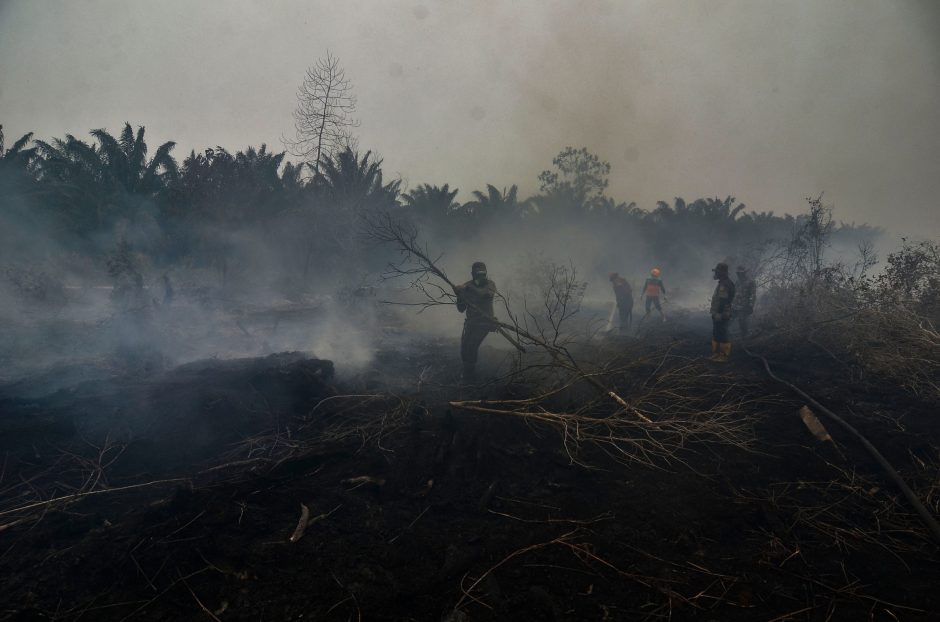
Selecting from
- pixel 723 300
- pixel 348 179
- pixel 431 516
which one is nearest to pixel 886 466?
pixel 431 516

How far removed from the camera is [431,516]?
381 cm

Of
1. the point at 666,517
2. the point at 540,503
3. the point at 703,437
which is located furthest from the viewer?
the point at 703,437

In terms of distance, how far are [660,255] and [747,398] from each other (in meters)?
23.1

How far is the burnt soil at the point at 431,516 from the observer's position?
2.77m

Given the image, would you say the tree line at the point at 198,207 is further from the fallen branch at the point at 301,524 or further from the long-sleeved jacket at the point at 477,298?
the fallen branch at the point at 301,524

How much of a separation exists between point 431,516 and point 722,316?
6.65 meters

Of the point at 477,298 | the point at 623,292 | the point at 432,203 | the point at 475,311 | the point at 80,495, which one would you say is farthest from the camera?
the point at 432,203

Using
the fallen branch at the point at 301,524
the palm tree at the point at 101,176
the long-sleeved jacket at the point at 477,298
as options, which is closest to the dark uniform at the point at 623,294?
the long-sleeved jacket at the point at 477,298

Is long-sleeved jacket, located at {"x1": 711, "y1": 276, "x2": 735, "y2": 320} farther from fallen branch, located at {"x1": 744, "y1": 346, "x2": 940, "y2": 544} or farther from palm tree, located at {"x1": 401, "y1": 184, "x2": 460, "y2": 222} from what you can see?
palm tree, located at {"x1": 401, "y1": 184, "x2": 460, "y2": 222}

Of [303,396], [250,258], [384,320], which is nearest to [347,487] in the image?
[303,396]

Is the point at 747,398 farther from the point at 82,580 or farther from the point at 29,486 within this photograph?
the point at 29,486

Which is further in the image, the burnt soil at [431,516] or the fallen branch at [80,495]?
the fallen branch at [80,495]

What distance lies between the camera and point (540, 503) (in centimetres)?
389

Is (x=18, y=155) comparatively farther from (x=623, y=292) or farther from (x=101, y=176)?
(x=623, y=292)
